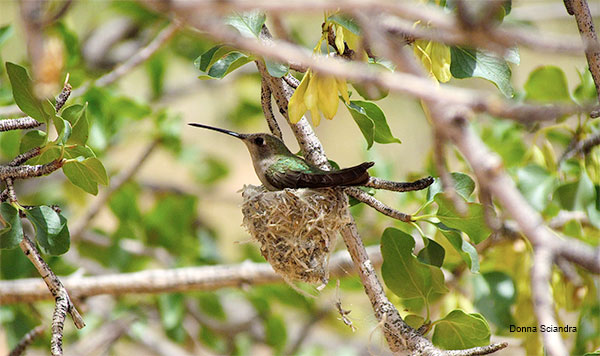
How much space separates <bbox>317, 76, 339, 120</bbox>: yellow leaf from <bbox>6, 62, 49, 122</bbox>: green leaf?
60cm

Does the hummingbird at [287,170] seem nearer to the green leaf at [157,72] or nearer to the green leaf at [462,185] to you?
the green leaf at [462,185]

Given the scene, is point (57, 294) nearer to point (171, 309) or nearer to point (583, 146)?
point (171, 309)

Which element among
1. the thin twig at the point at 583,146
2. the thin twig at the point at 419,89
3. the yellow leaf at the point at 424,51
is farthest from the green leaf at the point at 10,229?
the thin twig at the point at 583,146

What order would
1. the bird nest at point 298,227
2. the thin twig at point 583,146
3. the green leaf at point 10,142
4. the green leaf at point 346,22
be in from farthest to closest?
the green leaf at point 10,142, the thin twig at point 583,146, the bird nest at point 298,227, the green leaf at point 346,22

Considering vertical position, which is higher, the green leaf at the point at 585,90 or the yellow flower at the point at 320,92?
the yellow flower at the point at 320,92

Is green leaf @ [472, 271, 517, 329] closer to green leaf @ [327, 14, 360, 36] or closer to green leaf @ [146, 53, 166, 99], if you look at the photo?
green leaf @ [327, 14, 360, 36]

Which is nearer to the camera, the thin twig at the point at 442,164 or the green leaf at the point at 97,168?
the thin twig at the point at 442,164

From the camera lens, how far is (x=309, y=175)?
1801 millimetres

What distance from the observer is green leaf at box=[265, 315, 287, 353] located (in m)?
3.20

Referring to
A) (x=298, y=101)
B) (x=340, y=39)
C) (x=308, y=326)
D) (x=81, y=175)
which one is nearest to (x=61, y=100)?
(x=81, y=175)

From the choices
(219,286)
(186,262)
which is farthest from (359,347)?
(219,286)

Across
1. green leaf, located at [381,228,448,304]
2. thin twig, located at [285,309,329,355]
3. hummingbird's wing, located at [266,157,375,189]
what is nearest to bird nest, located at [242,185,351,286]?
hummingbird's wing, located at [266,157,375,189]

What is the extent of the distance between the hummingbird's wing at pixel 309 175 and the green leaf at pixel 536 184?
2.52 ft

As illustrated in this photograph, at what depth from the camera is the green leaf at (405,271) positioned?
63.1 inches
